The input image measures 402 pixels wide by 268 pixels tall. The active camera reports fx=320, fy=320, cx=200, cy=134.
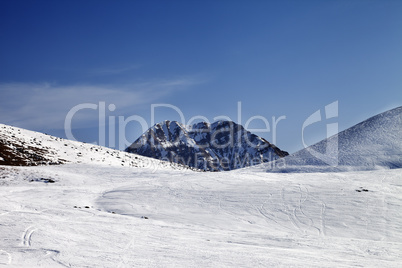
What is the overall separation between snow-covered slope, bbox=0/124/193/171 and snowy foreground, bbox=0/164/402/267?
40.4 ft

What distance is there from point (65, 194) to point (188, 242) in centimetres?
1687

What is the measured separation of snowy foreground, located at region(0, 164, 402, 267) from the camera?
11.8m

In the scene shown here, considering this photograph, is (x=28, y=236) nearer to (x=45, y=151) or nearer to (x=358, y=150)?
(x=45, y=151)

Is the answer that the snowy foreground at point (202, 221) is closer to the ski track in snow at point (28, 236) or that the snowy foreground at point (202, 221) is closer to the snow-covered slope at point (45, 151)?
the ski track in snow at point (28, 236)

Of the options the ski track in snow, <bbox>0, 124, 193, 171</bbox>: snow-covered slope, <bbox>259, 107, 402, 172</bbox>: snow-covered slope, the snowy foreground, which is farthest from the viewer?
<bbox>0, 124, 193, 171</bbox>: snow-covered slope

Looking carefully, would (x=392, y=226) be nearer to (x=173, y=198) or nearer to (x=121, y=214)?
(x=173, y=198)

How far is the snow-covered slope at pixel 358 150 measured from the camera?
145 ft

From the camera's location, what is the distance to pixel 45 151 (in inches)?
2147

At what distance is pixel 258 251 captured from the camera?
12977 mm

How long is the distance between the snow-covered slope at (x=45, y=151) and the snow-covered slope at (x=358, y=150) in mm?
29102

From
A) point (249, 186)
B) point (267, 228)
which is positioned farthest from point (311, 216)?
point (249, 186)

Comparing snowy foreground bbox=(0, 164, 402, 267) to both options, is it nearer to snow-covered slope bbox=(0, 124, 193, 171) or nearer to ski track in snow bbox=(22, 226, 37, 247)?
ski track in snow bbox=(22, 226, 37, 247)

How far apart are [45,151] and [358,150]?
5085cm

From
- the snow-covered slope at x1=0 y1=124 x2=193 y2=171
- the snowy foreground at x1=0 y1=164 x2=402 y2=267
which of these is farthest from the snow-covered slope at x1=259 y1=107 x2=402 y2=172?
the snow-covered slope at x1=0 y1=124 x2=193 y2=171
